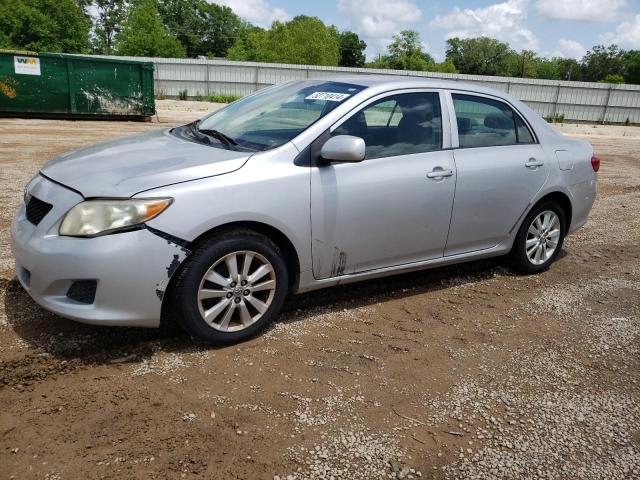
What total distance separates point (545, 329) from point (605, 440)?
4.28 feet

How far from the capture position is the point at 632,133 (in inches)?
1177

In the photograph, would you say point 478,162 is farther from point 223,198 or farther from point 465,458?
point 465,458

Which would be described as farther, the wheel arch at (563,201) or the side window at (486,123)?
the wheel arch at (563,201)

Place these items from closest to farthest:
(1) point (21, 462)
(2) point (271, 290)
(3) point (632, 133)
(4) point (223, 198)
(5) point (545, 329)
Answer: (1) point (21, 462)
(4) point (223, 198)
(2) point (271, 290)
(5) point (545, 329)
(3) point (632, 133)

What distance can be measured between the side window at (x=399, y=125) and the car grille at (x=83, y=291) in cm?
176

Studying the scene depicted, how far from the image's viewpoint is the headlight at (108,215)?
2.90m

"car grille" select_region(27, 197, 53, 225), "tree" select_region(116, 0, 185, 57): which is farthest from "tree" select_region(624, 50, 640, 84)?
"car grille" select_region(27, 197, 53, 225)

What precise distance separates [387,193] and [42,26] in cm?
5777

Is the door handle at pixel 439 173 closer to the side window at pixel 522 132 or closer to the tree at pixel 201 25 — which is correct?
the side window at pixel 522 132

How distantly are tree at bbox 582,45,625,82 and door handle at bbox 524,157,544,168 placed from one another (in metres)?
101

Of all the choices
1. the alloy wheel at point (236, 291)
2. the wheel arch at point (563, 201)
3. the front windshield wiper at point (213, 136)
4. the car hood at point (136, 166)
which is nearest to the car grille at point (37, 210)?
the car hood at point (136, 166)

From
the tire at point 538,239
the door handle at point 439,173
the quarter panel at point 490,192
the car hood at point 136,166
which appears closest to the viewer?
the car hood at point 136,166

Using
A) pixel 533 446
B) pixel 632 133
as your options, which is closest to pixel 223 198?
pixel 533 446

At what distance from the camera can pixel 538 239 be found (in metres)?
4.95
